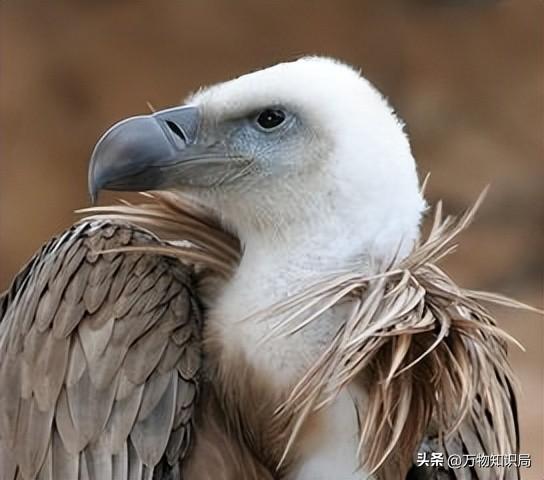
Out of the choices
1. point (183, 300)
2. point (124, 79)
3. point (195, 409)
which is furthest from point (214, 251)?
point (124, 79)

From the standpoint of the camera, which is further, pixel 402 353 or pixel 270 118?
pixel 270 118

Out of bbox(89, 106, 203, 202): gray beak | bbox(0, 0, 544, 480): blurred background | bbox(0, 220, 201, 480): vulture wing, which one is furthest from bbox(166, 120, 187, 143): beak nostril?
bbox(0, 0, 544, 480): blurred background

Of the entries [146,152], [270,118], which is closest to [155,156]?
[146,152]

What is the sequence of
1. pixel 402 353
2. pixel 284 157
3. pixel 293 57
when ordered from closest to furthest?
pixel 402 353 < pixel 284 157 < pixel 293 57

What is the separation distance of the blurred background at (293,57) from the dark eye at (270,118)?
205 centimetres

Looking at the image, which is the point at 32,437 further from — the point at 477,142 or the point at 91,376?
the point at 477,142

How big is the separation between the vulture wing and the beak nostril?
0.12 m

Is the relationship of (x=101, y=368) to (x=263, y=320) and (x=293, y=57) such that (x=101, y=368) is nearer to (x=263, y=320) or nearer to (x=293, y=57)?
(x=263, y=320)

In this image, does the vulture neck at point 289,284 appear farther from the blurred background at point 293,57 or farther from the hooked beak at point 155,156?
the blurred background at point 293,57

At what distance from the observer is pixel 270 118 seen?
145 centimetres

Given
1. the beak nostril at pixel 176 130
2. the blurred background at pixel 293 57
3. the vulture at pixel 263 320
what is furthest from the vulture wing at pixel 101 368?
the blurred background at pixel 293 57

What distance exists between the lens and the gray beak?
138 centimetres

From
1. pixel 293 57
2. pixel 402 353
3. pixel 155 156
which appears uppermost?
pixel 293 57

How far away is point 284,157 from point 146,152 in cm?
15
